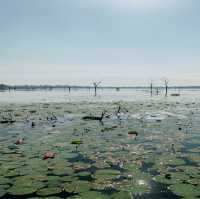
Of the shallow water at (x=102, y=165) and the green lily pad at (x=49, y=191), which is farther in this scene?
the shallow water at (x=102, y=165)

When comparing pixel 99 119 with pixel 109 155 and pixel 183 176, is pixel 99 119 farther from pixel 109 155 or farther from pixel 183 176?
pixel 183 176

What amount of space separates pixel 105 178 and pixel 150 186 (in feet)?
3.57

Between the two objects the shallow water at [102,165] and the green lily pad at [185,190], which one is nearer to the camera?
the green lily pad at [185,190]

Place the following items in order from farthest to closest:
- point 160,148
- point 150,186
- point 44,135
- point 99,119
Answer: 1. point 99,119
2. point 44,135
3. point 160,148
4. point 150,186

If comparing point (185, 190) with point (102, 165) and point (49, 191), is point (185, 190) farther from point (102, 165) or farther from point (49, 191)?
point (49, 191)

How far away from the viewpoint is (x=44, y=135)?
43.4 feet

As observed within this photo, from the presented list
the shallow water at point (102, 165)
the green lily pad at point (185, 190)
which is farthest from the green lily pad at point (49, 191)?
the green lily pad at point (185, 190)

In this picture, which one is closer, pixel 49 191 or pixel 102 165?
pixel 49 191

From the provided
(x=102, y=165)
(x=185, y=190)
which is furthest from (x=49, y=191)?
(x=185, y=190)

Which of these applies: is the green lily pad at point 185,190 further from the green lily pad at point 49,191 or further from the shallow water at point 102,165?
the green lily pad at point 49,191

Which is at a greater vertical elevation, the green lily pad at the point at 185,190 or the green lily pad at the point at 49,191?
the green lily pad at the point at 185,190

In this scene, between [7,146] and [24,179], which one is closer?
[24,179]

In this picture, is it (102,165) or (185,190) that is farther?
(102,165)

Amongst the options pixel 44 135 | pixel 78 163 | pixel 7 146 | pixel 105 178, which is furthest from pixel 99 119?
pixel 105 178
